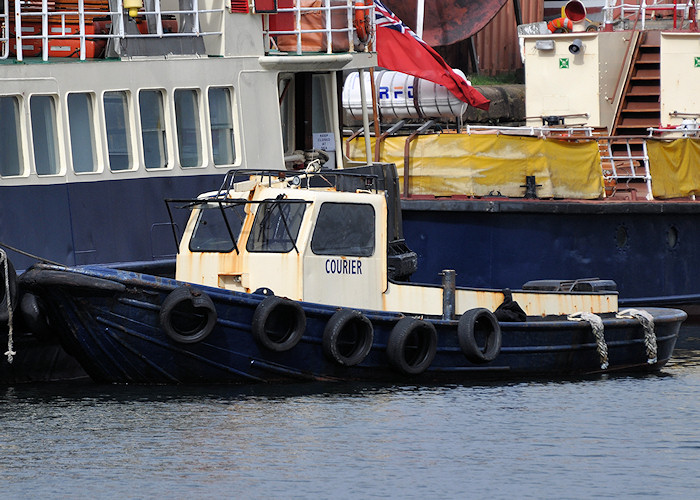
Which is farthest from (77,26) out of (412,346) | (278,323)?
(412,346)

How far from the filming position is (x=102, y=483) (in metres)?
12.0

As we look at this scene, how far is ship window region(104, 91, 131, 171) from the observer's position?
55.3 ft

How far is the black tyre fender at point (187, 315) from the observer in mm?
14555

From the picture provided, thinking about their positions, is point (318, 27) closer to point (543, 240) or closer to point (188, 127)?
point (188, 127)

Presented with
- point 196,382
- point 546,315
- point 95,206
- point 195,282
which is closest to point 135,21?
point 95,206

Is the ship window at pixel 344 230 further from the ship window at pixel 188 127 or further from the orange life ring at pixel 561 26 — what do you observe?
the orange life ring at pixel 561 26

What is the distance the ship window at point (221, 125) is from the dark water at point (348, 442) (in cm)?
354

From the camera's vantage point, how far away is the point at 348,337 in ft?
50.3

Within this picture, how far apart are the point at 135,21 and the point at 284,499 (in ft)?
25.4

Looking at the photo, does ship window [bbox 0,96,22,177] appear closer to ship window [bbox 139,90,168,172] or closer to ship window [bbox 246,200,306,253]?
ship window [bbox 139,90,168,172]

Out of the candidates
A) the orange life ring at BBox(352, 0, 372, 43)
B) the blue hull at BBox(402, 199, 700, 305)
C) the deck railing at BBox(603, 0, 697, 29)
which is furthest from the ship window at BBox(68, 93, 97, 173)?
the deck railing at BBox(603, 0, 697, 29)

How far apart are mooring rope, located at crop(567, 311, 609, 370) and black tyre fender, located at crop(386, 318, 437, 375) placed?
6.67ft

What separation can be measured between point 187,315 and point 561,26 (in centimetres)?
1290

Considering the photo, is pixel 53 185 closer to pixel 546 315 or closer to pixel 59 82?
pixel 59 82
